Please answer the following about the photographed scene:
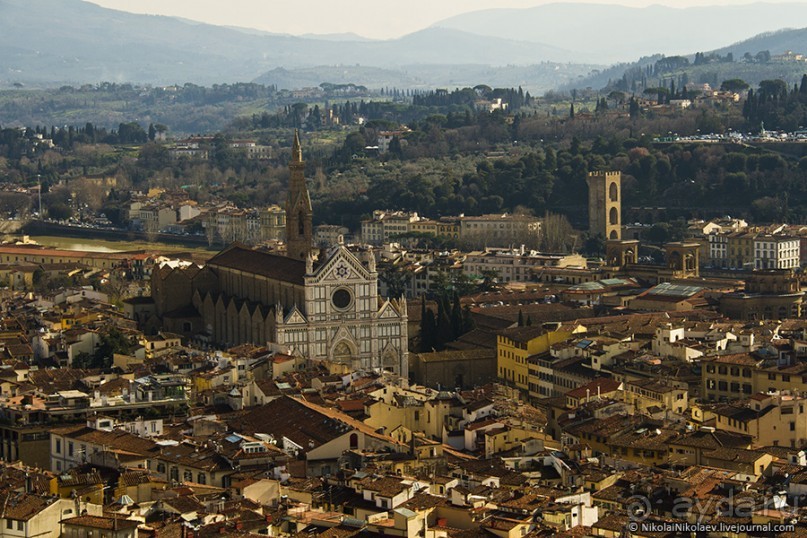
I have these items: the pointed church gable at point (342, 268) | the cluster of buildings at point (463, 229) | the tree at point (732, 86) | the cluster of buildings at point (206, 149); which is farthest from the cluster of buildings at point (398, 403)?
the cluster of buildings at point (206, 149)

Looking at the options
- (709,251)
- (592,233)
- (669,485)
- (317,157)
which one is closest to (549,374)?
(669,485)

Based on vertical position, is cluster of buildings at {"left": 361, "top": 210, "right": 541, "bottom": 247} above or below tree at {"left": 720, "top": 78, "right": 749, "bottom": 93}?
below

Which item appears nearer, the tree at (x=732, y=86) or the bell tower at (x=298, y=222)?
the bell tower at (x=298, y=222)

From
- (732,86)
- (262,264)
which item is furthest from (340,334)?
(732,86)

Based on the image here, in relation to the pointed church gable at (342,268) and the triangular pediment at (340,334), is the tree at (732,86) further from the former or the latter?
the triangular pediment at (340,334)

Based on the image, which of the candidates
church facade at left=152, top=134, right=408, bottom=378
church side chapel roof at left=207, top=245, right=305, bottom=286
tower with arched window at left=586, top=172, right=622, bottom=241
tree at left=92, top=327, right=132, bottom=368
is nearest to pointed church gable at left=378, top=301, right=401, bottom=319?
church facade at left=152, top=134, right=408, bottom=378

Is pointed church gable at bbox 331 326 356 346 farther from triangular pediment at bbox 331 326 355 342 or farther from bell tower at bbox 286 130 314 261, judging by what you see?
bell tower at bbox 286 130 314 261
